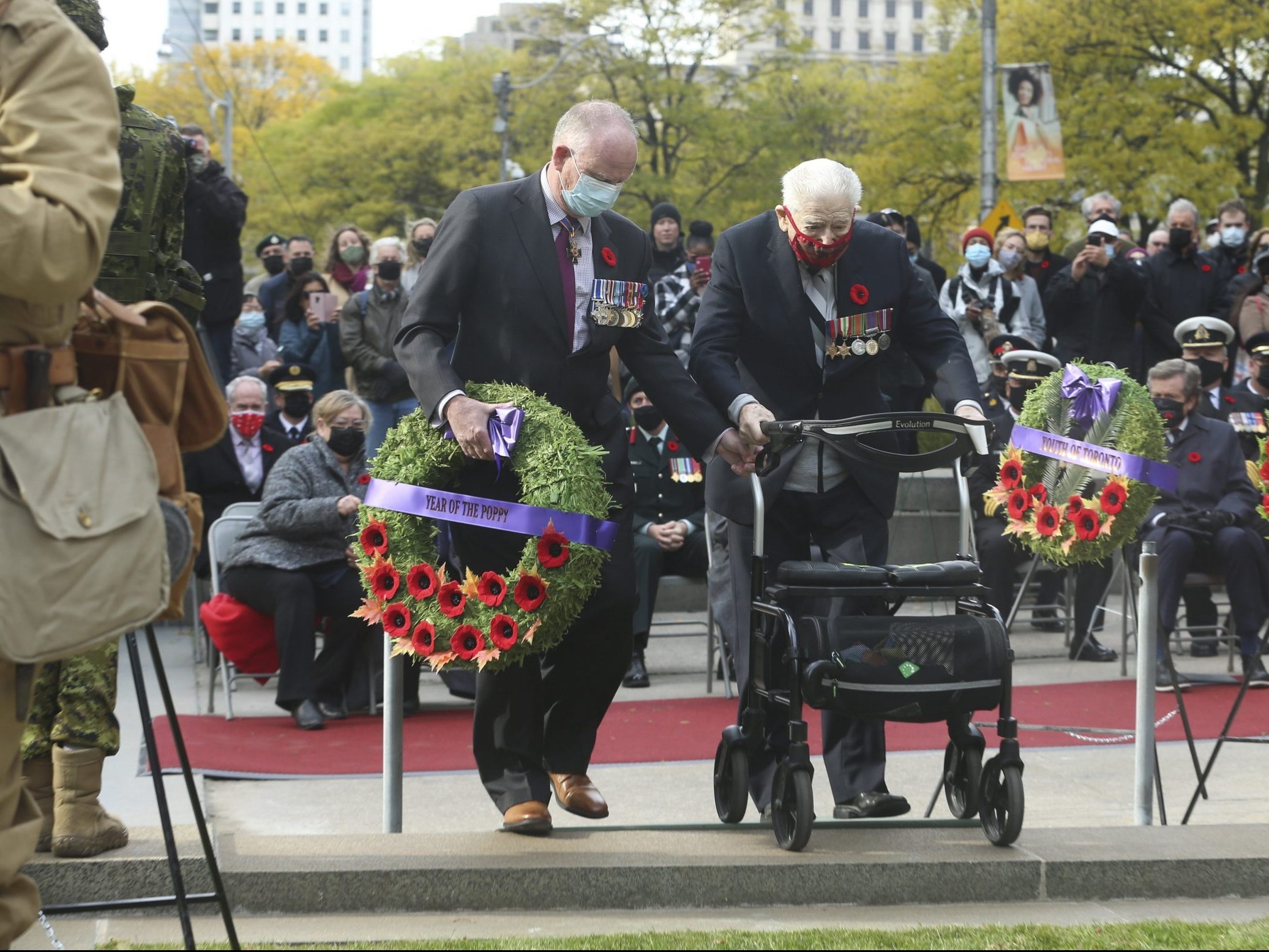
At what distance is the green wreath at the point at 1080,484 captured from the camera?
294 inches

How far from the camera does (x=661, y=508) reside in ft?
36.2

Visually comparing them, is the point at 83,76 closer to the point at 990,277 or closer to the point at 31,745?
the point at 31,745

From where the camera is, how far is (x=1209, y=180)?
97.3 ft

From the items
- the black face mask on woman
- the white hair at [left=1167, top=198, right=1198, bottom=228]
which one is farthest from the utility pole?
the black face mask on woman

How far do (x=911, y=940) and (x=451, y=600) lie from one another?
1721 mm

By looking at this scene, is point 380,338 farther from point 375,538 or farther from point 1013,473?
point 375,538

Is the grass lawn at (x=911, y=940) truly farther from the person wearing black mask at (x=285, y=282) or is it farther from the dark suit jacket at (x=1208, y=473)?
the person wearing black mask at (x=285, y=282)

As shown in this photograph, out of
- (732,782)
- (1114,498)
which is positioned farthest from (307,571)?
(1114,498)

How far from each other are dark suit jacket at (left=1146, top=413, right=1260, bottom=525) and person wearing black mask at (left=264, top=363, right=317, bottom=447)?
5.59 meters

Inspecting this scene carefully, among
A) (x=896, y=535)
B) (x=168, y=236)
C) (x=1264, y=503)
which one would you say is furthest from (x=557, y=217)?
(x=896, y=535)

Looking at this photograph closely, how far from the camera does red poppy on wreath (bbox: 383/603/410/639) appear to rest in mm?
5395

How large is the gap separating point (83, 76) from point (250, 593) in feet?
19.9

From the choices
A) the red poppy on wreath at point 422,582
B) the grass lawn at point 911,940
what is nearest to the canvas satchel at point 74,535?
the grass lawn at point 911,940

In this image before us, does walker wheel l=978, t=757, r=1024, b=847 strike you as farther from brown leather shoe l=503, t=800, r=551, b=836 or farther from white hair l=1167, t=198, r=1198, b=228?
white hair l=1167, t=198, r=1198, b=228
